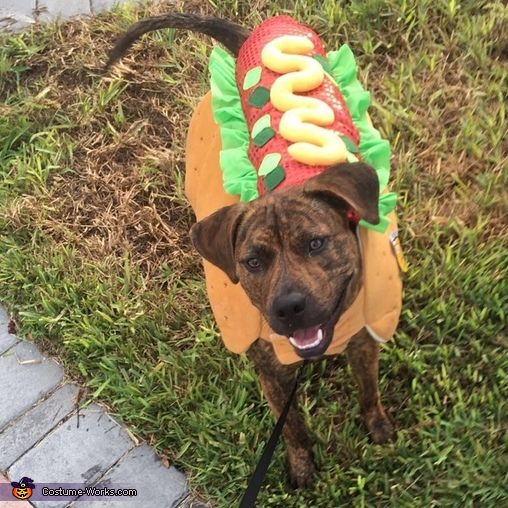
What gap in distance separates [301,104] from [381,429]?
127 cm

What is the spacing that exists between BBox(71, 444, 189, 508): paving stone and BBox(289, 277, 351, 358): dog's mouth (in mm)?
991

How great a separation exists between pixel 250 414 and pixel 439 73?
2042 mm

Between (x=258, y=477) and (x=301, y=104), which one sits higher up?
(x=301, y=104)

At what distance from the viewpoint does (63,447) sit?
3.06m

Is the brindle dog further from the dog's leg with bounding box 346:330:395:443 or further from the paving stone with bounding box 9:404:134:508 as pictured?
the paving stone with bounding box 9:404:134:508

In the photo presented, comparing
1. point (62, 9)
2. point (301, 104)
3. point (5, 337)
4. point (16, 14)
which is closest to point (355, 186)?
point (301, 104)

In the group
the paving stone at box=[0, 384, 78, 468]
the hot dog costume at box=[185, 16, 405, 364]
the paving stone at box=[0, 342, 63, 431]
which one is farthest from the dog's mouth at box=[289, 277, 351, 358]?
the paving stone at box=[0, 342, 63, 431]

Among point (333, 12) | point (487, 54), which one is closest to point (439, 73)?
point (487, 54)

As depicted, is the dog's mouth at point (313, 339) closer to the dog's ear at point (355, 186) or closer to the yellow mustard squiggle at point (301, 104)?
the dog's ear at point (355, 186)

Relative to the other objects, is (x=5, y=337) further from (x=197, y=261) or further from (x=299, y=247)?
(x=299, y=247)

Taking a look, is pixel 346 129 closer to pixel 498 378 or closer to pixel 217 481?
pixel 498 378

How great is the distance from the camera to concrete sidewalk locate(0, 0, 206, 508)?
2.90 meters

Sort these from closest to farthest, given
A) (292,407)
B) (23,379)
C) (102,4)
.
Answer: (292,407), (23,379), (102,4)

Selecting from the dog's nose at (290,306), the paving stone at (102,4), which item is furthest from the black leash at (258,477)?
the paving stone at (102,4)
